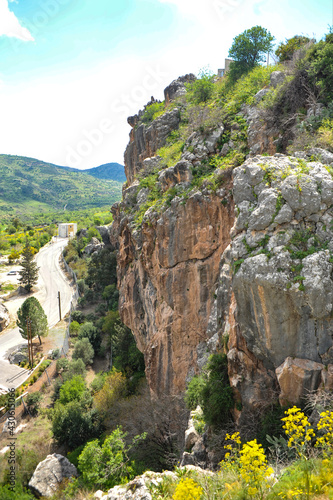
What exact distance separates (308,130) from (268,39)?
19023mm

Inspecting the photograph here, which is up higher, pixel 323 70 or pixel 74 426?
pixel 323 70

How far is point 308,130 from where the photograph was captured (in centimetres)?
1269

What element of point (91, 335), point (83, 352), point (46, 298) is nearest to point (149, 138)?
point (91, 335)

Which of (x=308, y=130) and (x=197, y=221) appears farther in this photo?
(x=197, y=221)

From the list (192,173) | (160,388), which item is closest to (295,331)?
(192,173)

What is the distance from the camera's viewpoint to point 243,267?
905cm

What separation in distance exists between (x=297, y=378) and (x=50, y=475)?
18.1m

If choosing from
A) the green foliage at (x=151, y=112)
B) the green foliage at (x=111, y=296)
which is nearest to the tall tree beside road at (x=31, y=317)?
the green foliage at (x=111, y=296)

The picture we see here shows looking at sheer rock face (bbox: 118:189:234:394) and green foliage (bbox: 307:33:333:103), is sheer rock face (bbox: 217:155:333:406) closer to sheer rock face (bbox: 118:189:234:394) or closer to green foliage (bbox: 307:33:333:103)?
sheer rock face (bbox: 118:189:234:394)

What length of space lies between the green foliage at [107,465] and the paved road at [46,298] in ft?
63.1

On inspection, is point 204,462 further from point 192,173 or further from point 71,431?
point 71,431

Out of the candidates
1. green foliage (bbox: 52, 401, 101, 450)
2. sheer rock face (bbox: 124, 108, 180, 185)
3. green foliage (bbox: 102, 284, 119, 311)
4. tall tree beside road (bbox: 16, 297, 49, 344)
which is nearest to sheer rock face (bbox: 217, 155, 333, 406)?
green foliage (bbox: 52, 401, 101, 450)

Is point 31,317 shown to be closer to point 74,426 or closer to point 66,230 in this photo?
point 74,426

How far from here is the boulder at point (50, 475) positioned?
1788 cm
